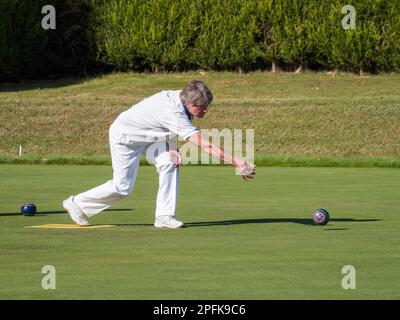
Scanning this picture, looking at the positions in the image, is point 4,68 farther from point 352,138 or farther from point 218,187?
point 218,187

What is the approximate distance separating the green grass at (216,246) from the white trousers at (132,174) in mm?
339

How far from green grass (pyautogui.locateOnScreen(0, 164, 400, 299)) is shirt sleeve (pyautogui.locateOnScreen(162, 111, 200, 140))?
999mm

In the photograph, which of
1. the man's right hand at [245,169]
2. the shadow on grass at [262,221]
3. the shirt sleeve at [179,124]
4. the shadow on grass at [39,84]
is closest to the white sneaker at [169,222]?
the shadow on grass at [262,221]

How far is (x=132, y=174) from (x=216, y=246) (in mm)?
1834

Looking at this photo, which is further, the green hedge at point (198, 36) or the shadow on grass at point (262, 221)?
the green hedge at point (198, 36)

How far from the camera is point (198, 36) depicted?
40812mm

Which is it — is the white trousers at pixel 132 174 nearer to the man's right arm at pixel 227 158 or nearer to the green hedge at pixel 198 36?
the man's right arm at pixel 227 158

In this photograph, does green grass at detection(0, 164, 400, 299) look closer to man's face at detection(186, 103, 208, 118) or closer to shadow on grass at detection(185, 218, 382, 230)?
shadow on grass at detection(185, 218, 382, 230)

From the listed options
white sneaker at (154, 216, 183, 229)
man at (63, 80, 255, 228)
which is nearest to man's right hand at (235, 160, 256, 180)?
man at (63, 80, 255, 228)

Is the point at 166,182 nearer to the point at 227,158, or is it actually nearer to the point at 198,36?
the point at 227,158

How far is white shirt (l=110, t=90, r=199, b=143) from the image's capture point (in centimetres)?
1220

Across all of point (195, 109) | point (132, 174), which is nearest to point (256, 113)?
point (132, 174)

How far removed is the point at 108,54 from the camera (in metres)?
42.1

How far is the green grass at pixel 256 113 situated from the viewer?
30266 millimetres
